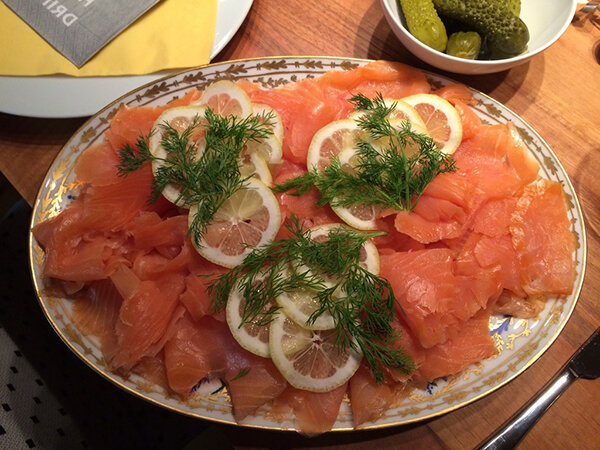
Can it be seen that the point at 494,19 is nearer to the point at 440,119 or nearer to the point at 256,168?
the point at 440,119

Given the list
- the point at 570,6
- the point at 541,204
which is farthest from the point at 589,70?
the point at 541,204

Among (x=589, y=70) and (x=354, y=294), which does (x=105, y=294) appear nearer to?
(x=354, y=294)

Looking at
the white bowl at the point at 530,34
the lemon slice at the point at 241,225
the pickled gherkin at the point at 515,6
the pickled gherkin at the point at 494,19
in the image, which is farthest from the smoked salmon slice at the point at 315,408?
the pickled gherkin at the point at 515,6

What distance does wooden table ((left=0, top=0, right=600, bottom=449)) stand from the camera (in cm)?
137

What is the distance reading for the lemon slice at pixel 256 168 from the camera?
4.50 ft

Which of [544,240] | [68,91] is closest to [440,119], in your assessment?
[544,240]

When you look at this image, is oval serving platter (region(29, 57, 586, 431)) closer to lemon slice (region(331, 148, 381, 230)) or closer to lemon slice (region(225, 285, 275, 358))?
lemon slice (region(225, 285, 275, 358))

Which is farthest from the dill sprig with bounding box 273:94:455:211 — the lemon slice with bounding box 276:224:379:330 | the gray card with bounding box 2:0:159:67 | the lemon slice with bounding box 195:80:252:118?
the gray card with bounding box 2:0:159:67

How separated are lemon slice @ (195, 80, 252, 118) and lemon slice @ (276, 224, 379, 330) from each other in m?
0.49

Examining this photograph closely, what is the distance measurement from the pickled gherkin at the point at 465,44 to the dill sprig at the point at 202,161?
0.73 meters

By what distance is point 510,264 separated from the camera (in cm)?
136

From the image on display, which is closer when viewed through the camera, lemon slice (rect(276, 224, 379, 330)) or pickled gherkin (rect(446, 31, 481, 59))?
lemon slice (rect(276, 224, 379, 330))

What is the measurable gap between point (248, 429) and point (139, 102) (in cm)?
→ 121

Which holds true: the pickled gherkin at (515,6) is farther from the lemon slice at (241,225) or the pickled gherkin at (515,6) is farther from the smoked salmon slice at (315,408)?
the smoked salmon slice at (315,408)
